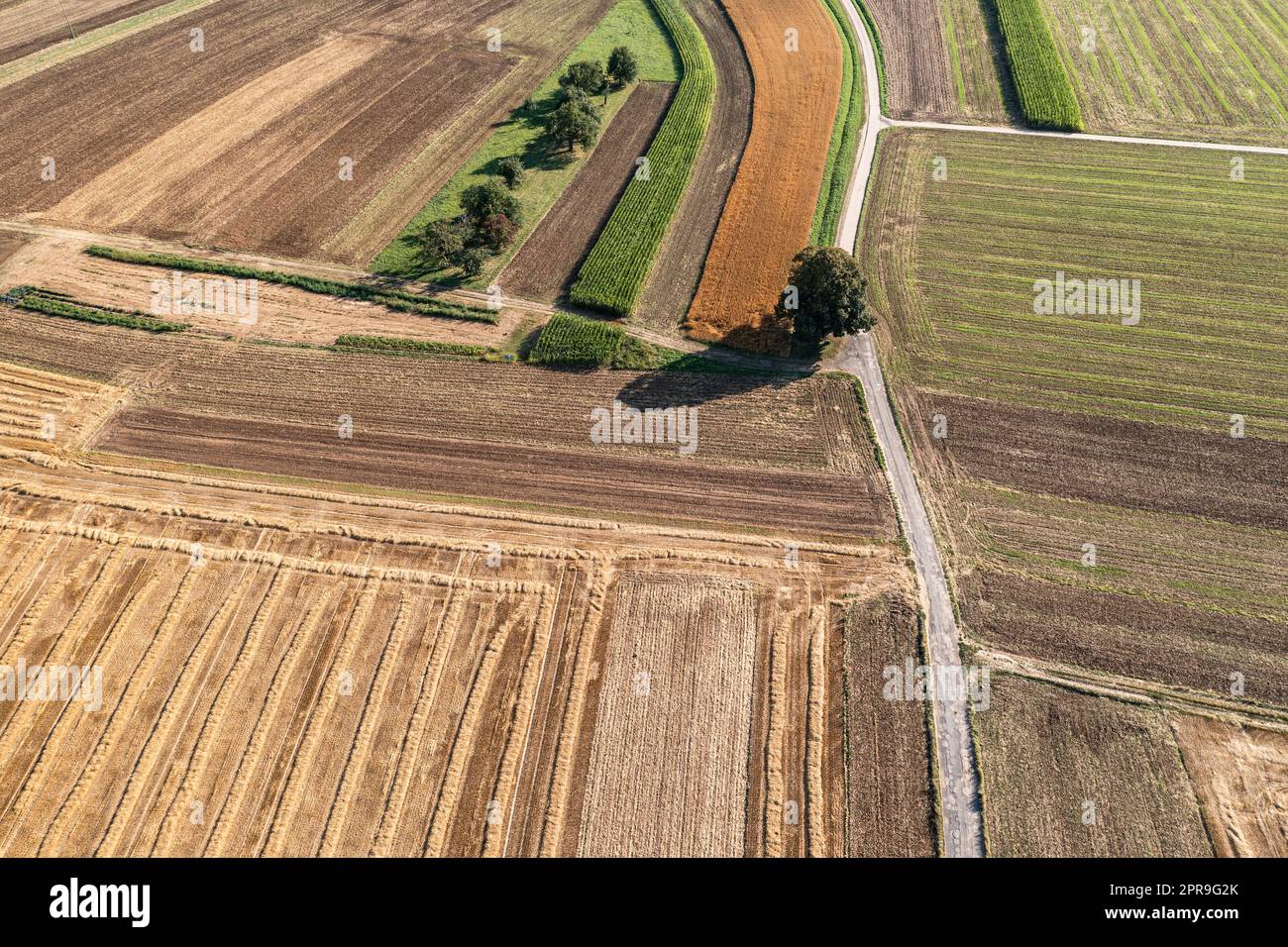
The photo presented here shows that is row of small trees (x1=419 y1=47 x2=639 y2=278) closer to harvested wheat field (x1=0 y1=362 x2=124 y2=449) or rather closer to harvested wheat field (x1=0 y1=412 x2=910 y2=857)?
harvested wheat field (x1=0 y1=412 x2=910 y2=857)

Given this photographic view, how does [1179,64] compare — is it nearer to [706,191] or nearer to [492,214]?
[706,191]

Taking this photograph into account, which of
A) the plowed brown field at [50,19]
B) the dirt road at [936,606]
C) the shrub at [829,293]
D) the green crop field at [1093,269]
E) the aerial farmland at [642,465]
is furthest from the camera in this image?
the plowed brown field at [50,19]

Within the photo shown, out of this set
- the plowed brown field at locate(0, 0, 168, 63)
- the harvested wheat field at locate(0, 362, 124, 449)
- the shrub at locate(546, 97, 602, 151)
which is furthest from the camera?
the plowed brown field at locate(0, 0, 168, 63)

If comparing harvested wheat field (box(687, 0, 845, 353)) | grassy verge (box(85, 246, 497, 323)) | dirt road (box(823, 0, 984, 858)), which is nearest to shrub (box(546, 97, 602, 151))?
harvested wheat field (box(687, 0, 845, 353))

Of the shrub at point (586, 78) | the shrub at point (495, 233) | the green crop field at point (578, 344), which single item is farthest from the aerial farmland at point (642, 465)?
the shrub at point (586, 78)

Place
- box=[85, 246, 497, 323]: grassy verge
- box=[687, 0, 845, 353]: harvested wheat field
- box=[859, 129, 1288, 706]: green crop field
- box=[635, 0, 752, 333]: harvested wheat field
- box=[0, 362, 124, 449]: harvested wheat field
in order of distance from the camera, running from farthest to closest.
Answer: box=[635, 0, 752, 333]: harvested wheat field < box=[85, 246, 497, 323]: grassy verge < box=[687, 0, 845, 353]: harvested wheat field < box=[0, 362, 124, 449]: harvested wheat field < box=[859, 129, 1288, 706]: green crop field

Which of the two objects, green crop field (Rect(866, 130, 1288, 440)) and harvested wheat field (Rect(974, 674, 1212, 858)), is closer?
harvested wheat field (Rect(974, 674, 1212, 858))

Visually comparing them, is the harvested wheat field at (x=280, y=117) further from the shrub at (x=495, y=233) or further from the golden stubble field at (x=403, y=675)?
the golden stubble field at (x=403, y=675)

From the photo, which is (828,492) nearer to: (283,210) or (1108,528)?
(1108,528)
